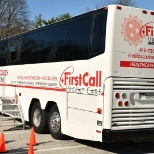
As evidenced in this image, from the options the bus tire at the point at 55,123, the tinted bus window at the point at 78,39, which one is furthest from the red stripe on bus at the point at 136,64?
the bus tire at the point at 55,123

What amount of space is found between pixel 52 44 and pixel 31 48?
1.68 m

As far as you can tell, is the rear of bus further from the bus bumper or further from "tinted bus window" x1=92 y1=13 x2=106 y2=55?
"tinted bus window" x1=92 y1=13 x2=106 y2=55

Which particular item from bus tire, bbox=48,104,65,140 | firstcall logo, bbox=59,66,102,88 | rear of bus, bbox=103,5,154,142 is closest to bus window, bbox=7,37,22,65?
bus tire, bbox=48,104,65,140

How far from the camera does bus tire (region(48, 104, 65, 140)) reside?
31.2 ft

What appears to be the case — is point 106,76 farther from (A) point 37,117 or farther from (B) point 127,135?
(A) point 37,117

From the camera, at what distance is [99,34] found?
785 centimetres

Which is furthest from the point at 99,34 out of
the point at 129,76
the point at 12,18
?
the point at 12,18

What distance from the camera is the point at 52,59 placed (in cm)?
996

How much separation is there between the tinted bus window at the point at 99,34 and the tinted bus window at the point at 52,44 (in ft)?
5.45

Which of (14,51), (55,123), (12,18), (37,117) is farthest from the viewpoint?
(12,18)

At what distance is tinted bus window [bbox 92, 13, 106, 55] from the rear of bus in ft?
0.52

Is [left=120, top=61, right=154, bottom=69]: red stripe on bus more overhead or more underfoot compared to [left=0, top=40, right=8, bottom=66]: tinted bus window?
Result: more underfoot

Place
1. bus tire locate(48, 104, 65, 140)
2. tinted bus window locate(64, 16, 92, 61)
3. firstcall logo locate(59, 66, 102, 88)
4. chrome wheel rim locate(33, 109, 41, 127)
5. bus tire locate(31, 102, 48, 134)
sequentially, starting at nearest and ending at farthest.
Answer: firstcall logo locate(59, 66, 102, 88) → tinted bus window locate(64, 16, 92, 61) → bus tire locate(48, 104, 65, 140) → bus tire locate(31, 102, 48, 134) → chrome wheel rim locate(33, 109, 41, 127)

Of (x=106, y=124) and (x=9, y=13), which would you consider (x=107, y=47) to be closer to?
(x=106, y=124)
